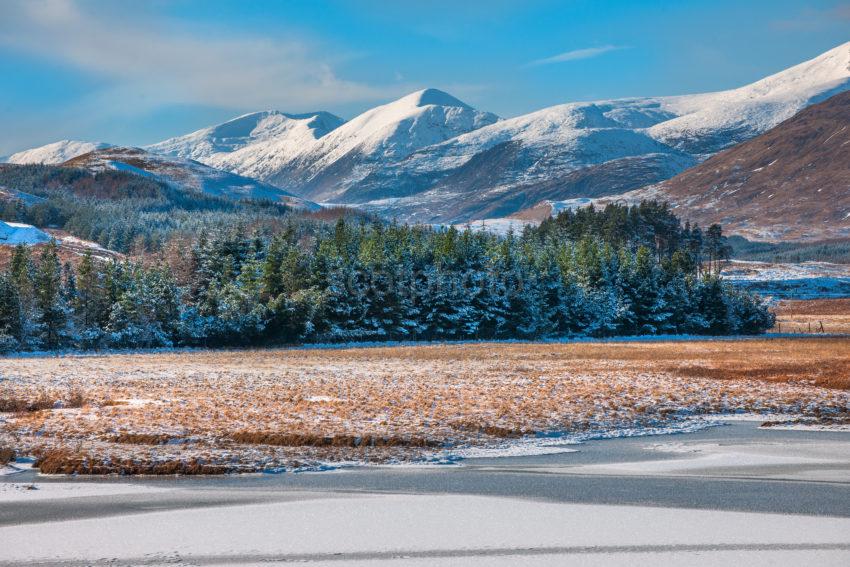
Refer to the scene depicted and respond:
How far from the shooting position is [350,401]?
1302 inches

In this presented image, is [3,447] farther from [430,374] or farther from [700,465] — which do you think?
[430,374]

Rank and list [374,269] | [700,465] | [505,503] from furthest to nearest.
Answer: [374,269], [700,465], [505,503]

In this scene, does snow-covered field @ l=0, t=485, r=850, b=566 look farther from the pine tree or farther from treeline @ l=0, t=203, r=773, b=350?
the pine tree

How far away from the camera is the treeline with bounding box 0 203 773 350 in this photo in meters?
79.5

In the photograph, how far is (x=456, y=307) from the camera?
315 feet

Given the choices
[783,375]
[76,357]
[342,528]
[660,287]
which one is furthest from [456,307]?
[342,528]

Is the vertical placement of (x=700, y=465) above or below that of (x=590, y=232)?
below

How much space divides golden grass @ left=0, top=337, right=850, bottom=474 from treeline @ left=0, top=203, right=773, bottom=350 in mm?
20524

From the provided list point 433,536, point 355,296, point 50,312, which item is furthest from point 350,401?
point 355,296

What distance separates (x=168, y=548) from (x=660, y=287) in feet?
327

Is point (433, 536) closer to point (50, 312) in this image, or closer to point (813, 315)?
point (50, 312)

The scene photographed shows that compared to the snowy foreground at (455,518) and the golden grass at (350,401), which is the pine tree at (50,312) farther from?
the snowy foreground at (455,518)

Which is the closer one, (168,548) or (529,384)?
(168,548)

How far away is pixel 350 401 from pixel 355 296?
5765 cm
